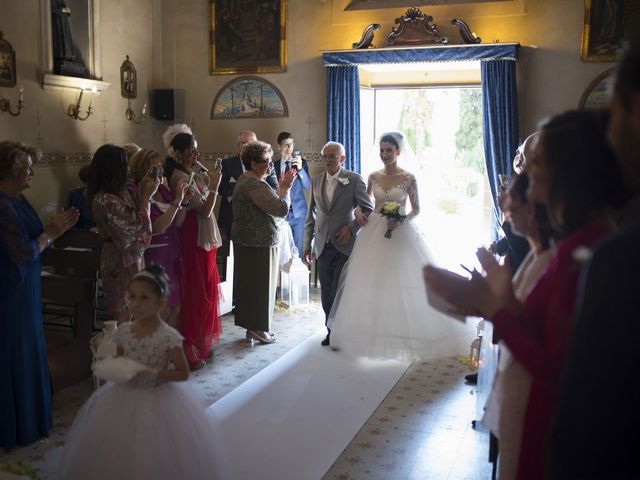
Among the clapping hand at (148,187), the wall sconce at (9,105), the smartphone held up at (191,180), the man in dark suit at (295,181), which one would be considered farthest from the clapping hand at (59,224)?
the man in dark suit at (295,181)

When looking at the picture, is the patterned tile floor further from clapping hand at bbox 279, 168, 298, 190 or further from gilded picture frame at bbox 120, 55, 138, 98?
gilded picture frame at bbox 120, 55, 138, 98

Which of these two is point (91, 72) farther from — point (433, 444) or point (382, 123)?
point (433, 444)

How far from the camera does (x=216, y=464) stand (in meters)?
3.30

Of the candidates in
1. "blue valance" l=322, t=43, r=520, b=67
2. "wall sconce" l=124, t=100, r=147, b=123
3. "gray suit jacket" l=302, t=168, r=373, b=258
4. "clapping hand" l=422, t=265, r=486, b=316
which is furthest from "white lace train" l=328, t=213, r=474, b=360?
"wall sconce" l=124, t=100, r=147, b=123

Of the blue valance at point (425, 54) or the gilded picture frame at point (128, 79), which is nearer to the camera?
the blue valance at point (425, 54)

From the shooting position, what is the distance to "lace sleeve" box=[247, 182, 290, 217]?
241 inches

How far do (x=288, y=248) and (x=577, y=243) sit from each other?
682cm

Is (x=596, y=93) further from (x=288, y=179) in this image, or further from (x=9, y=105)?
(x=9, y=105)

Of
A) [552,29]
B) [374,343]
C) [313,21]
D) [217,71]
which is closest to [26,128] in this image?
[217,71]

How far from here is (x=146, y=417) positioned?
3123mm

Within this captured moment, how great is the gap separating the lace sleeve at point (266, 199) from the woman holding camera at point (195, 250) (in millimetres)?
391

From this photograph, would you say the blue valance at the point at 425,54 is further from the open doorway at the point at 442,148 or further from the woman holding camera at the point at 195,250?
the woman holding camera at the point at 195,250

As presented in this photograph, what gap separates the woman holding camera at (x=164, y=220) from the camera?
205 inches

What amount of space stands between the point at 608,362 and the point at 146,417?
2.39m
